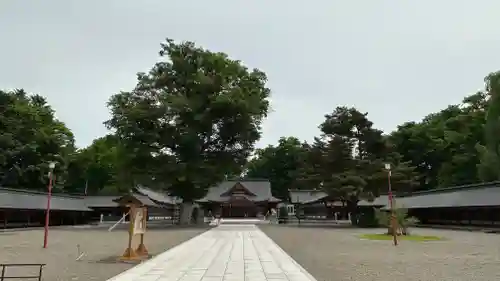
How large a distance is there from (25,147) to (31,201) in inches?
506

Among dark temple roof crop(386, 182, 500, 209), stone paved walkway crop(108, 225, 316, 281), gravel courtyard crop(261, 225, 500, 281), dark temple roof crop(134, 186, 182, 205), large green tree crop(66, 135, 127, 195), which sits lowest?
gravel courtyard crop(261, 225, 500, 281)

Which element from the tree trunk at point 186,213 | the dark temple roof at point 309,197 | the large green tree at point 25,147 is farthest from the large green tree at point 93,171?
the dark temple roof at point 309,197

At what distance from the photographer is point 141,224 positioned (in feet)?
51.2

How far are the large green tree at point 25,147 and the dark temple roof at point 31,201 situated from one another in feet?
22.2

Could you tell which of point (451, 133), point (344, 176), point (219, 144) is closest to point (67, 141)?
point (219, 144)

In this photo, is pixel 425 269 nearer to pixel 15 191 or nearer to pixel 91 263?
pixel 91 263

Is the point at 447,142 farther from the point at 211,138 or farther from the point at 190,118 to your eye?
the point at 190,118

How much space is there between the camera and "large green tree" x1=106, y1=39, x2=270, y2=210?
3725 cm

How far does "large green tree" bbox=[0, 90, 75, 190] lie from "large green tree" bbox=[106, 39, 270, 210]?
46.3ft

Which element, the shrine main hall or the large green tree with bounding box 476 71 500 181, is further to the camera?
the shrine main hall

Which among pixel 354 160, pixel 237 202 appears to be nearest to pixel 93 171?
pixel 237 202

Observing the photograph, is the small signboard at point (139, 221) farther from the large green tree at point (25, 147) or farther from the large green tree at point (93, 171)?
the large green tree at point (93, 171)

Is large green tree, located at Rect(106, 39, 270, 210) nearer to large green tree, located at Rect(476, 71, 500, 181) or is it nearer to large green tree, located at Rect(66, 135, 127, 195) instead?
large green tree, located at Rect(476, 71, 500, 181)

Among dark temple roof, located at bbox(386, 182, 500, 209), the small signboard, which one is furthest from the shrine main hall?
the small signboard
